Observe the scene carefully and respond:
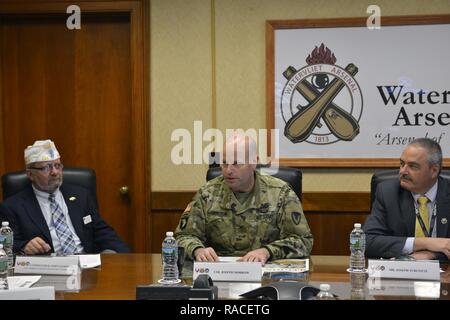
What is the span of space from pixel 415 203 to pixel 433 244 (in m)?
0.37

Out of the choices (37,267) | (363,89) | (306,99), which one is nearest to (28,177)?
(37,267)

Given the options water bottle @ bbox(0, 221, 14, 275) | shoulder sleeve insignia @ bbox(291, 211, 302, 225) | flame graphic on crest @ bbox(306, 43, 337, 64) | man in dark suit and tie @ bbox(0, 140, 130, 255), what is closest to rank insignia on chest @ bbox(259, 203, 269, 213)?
shoulder sleeve insignia @ bbox(291, 211, 302, 225)

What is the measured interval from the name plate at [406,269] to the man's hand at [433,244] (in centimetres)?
33

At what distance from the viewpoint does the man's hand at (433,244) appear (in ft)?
9.62

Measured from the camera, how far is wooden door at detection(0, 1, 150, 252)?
498cm

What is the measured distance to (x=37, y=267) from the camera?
9.18 ft

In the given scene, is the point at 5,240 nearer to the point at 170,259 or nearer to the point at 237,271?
the point at 170,259

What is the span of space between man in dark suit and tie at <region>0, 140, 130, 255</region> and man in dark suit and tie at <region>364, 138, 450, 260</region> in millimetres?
1435

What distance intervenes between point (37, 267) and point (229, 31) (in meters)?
2.57

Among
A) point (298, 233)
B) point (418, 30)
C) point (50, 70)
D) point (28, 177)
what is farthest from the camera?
point (50, 70)

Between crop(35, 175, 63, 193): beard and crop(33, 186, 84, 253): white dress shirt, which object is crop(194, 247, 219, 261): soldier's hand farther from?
crop(35, 175, 63, 193): beard

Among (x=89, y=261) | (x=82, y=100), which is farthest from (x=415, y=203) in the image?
(x=82, y=100)

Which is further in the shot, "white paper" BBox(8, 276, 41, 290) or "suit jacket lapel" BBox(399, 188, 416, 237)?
"suit jacket lapel" BBox(399, 188, 416, 237)
